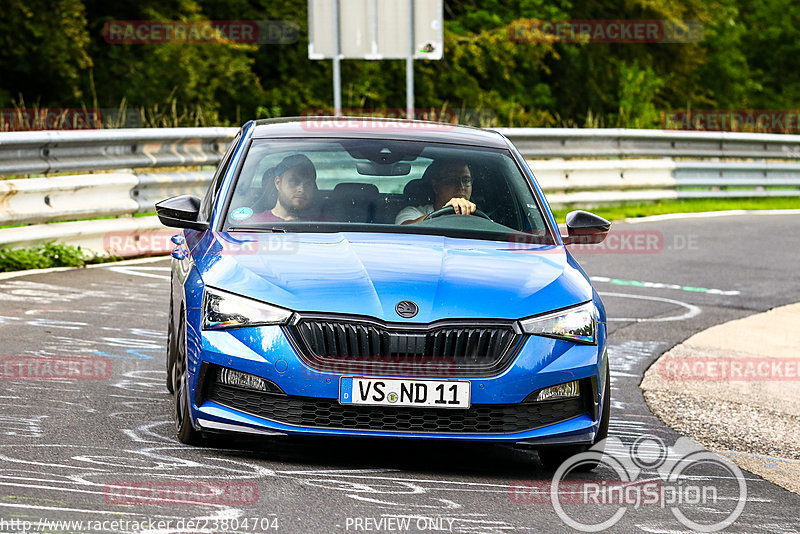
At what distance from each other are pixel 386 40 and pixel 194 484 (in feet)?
49.2

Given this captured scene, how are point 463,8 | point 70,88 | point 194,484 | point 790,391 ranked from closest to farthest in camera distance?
point 194,484 → point 790,391 → point 70,88 → point 463,8

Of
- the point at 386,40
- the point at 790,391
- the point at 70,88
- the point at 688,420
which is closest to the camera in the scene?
the point at 688,420

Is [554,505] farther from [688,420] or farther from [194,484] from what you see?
[688,420]

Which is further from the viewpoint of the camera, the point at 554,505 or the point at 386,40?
the point at 386,40

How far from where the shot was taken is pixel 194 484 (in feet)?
17.2

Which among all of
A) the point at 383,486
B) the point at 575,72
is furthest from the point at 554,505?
the point at 575,72

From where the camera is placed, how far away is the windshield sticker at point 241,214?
6809 millimetres

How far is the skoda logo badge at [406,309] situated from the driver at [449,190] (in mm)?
1298
